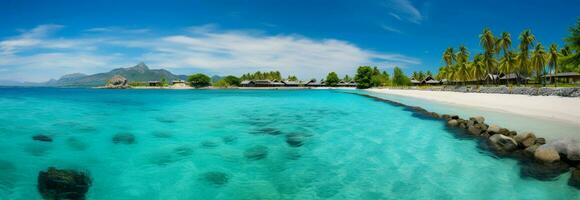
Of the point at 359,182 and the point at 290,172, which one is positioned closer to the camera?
the point at 359,182

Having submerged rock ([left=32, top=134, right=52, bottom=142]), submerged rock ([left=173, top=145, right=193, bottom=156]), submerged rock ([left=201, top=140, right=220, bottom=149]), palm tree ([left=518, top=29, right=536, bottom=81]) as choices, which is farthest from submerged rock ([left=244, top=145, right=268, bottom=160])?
palm tree ([left=518, top=29, right=536, bottom=81])

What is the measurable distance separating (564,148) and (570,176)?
1.76 meters

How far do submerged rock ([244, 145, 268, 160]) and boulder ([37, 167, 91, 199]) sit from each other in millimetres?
5113

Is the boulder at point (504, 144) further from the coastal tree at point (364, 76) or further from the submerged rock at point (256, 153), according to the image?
the coastal tree at point (364, 76)

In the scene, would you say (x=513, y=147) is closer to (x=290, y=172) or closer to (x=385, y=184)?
(x=385, y=184)

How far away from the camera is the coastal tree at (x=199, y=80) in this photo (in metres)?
189

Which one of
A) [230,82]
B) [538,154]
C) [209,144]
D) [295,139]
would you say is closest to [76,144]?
[209,144]

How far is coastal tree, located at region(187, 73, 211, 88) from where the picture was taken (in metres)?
189

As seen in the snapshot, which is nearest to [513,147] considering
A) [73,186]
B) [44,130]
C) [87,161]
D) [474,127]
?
[474,127]

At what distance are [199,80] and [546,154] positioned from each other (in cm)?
18838

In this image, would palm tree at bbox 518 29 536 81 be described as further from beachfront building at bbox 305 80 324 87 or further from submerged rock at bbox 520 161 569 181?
beachfront building at bbox 305 80 324 87

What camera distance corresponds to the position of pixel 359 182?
9.12m

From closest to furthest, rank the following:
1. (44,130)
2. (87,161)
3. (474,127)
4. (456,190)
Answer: (456,190) < (87,161) < (474,127) < (44,130)

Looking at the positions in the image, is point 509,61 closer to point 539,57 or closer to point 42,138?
point 539,57
